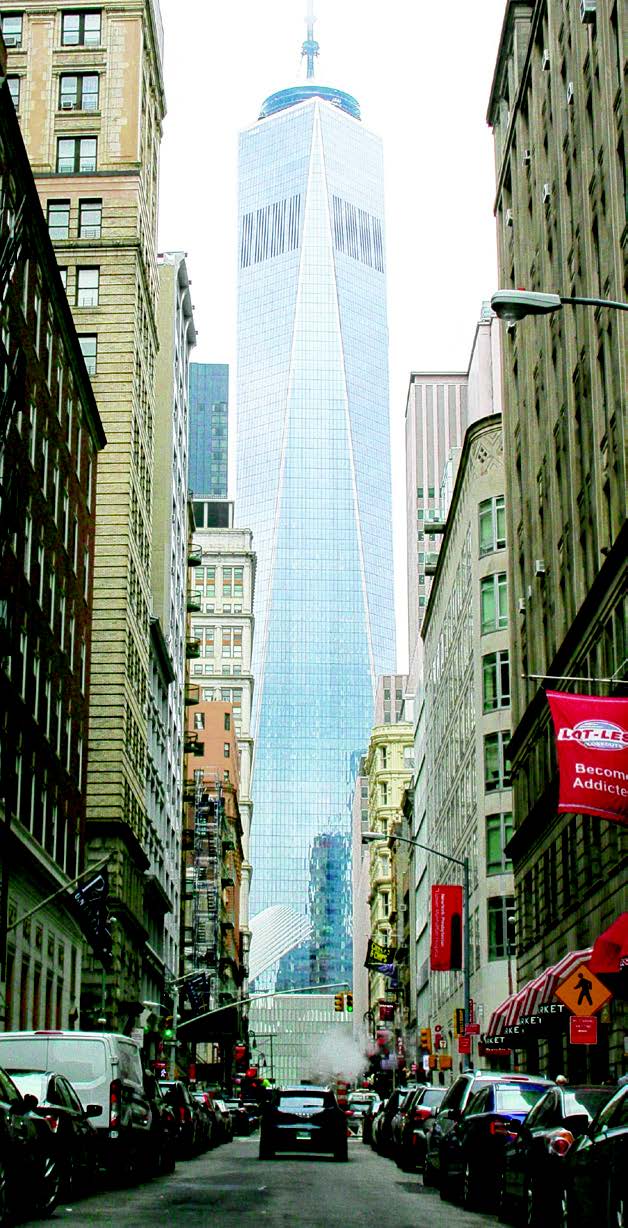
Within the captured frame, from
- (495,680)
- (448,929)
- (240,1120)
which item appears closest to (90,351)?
(495,680)

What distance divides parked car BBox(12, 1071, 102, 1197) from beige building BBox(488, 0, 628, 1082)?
1420 centimetres

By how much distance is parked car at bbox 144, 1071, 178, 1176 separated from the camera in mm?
30641

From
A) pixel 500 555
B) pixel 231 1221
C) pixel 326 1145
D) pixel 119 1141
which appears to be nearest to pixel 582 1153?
pixel 231 1221

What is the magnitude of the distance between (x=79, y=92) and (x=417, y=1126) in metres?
58.1

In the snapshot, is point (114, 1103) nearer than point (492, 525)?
Yes

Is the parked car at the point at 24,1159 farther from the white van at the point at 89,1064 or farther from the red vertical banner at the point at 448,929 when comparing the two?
the red vertical banner at the point at 448,929

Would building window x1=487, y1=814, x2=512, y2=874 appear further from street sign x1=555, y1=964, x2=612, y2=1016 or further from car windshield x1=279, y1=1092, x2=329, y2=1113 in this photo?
street sign x1=555, y1=964, x2=612, y2=1016

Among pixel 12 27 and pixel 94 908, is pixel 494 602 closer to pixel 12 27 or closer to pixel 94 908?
pixel 94 908

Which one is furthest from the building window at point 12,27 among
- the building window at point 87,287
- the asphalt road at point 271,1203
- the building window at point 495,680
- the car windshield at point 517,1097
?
the car windshield at point 517,1097

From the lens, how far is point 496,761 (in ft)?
240

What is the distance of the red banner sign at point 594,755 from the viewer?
2844 centimetres

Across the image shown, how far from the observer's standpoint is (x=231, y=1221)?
68.7ft

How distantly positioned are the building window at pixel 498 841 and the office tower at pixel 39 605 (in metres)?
17.3

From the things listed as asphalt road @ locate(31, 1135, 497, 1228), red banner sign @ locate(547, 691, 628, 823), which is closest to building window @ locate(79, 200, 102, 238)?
asphalt road @ locate(31, 1135, 497, 1228)
